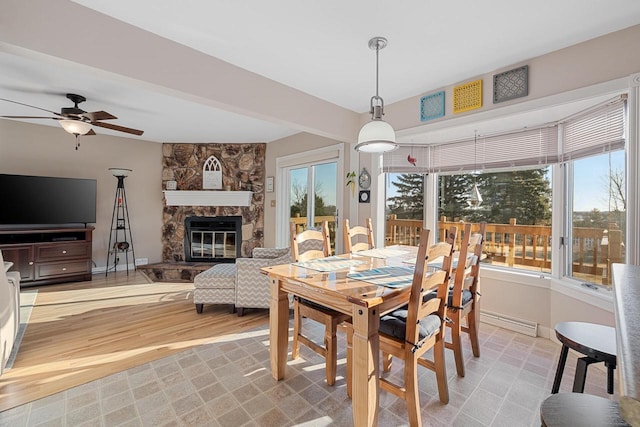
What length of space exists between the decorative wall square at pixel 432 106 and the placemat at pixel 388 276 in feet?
5.77

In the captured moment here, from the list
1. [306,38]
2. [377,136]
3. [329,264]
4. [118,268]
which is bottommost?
[118,268]

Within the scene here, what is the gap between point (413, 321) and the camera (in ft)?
4.84

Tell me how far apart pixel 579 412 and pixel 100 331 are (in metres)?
3.46

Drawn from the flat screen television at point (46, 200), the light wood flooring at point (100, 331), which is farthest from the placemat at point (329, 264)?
the flat screen television at point (46, 200)

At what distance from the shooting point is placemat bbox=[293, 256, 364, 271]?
6.60ft

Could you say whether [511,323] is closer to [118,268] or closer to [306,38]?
[306,38]

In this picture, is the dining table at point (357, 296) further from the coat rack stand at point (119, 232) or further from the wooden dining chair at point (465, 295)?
the coat rack stand at point (119, 232)

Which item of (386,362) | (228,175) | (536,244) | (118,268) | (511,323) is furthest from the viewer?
(228,175)

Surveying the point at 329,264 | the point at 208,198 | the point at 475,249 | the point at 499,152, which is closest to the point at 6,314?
the point at 329,264

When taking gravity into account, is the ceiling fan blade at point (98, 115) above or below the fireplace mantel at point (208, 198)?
above

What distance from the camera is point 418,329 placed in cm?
153

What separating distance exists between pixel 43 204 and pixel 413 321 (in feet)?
17.9

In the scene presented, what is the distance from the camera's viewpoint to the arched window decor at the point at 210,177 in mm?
5457

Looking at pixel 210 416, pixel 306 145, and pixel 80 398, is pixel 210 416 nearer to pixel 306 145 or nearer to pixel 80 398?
pixel 80 398
